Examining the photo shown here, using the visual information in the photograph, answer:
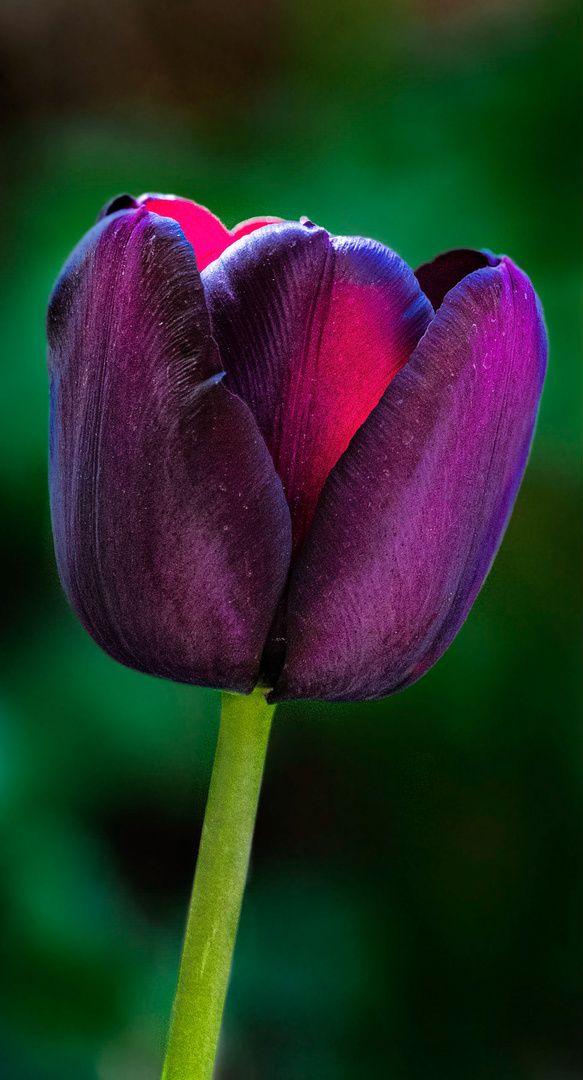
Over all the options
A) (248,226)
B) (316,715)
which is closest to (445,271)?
(248,226)

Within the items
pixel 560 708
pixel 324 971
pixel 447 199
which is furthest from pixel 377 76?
pixel 324 971

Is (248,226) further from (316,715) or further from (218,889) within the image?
(316,715)

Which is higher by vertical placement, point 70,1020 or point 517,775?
point 517,775

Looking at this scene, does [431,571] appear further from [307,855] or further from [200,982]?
[307,855]

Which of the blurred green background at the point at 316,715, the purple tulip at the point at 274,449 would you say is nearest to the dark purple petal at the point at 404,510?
the purple tulip at the point at 274,449

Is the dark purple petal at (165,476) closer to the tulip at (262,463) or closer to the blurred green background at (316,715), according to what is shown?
the tulip at (262,463)

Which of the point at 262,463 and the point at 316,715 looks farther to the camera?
the point at 316,715

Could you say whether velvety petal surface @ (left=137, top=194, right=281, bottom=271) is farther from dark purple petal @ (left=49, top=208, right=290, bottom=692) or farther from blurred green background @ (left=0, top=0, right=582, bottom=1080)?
blurred green background @ (left=0, top=0, right=582, bottom=1080)

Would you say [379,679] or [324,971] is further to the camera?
[324,971]
